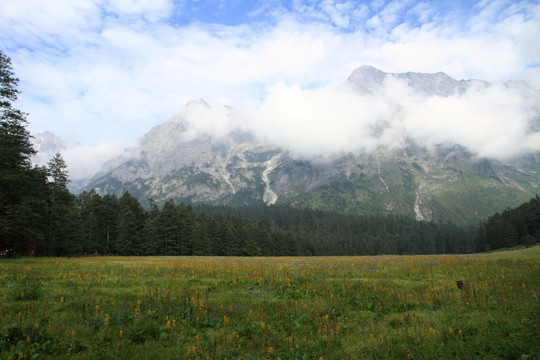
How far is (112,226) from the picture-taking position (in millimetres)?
65250

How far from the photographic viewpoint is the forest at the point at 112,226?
2731cm

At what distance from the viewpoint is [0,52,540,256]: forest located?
2731 cm

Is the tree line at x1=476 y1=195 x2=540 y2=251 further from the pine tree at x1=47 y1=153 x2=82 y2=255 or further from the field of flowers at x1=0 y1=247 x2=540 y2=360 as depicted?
the pine tree at x1=47 y1=153 x2=82 y2=255

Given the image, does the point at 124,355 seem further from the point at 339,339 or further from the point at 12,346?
the point at 339,339

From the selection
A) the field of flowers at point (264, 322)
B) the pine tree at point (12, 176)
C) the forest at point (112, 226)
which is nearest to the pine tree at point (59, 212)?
the forest at point (112, 226)

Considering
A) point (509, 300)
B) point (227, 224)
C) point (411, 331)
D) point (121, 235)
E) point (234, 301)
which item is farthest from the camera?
point (227, 224)

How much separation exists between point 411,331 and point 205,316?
6.34 m

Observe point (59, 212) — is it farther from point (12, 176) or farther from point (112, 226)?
point (112, 226)

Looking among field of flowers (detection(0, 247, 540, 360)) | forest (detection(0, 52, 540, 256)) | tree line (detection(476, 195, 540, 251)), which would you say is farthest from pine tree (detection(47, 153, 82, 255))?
tree line (detection(476, 195, 540, 251))

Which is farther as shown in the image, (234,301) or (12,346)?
(234,301)

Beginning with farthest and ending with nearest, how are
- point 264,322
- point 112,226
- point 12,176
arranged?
point 112,226 → point 12,176 → point 264,322

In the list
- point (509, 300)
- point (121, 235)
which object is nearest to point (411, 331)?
point (509, 300)

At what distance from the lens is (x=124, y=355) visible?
6.83m

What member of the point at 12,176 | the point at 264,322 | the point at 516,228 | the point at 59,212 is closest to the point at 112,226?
the point at 59,212
